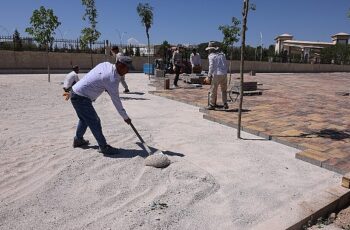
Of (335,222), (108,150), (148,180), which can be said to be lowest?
(335,222)

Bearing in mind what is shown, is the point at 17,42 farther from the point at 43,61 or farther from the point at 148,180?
the point at 148,180

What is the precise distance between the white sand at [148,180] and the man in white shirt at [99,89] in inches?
18.6

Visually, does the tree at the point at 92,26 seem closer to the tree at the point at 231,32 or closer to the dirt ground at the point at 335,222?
the tree at the point at 231,32

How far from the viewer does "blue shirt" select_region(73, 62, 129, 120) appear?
182 inches

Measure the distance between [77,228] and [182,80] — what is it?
13.9 meters

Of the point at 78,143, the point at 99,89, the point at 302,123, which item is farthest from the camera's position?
the point at 302,123

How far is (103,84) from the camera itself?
4.70 meters

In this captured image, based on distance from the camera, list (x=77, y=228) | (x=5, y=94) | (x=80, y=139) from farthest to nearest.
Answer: (x=5, y=94) < (x=80, y=139) < (x=77, y=228)

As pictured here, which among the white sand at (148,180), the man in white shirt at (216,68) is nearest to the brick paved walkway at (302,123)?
the white sand at (148,180)

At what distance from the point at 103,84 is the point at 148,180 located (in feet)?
4.86

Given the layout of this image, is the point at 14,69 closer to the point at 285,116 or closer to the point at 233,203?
the point at 285,116

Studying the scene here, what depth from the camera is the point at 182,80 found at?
54.8 feet

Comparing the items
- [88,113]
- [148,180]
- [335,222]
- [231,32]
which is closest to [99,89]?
[88,113]

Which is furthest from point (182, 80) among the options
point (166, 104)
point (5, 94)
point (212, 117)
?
point (212, 117)
